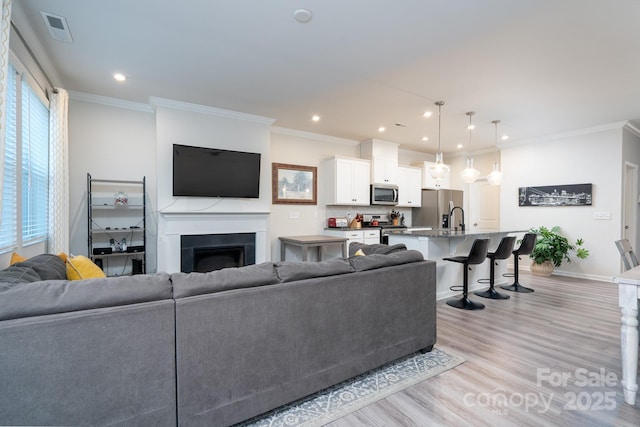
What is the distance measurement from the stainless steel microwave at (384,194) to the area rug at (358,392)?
3923mm

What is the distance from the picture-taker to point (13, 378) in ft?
3.88

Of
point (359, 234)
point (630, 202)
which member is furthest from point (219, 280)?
point (630, 202)

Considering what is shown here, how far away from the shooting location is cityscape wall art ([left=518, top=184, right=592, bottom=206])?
5.48 meters

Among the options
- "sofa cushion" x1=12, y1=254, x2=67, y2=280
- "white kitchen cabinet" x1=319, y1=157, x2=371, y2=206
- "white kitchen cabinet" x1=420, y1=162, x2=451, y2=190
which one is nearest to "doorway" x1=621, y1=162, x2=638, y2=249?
"white kitchen cabinet" x1=420, y1=162, x2=451, y2=190

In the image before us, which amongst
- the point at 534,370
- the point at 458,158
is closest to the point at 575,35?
the point at 534,370

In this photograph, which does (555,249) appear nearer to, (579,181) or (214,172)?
(579,181)

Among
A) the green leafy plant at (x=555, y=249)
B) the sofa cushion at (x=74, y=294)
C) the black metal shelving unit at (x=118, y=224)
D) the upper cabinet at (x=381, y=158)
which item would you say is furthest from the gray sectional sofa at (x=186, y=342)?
the green leafy plant at (x=555, y=249)

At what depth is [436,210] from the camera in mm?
6867

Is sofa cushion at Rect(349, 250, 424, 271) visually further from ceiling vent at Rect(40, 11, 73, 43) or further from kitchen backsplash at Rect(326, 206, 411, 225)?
kitchen backsplash at Rect(326, 206, 411, 225)

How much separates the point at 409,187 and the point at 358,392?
17.8 feet

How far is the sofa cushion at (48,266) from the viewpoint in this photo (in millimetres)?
1733

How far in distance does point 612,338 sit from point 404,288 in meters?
2.25

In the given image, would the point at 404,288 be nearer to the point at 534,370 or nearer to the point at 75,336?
the point at 534,370

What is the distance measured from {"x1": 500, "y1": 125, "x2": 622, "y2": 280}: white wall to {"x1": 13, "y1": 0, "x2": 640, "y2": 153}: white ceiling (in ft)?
2.79
